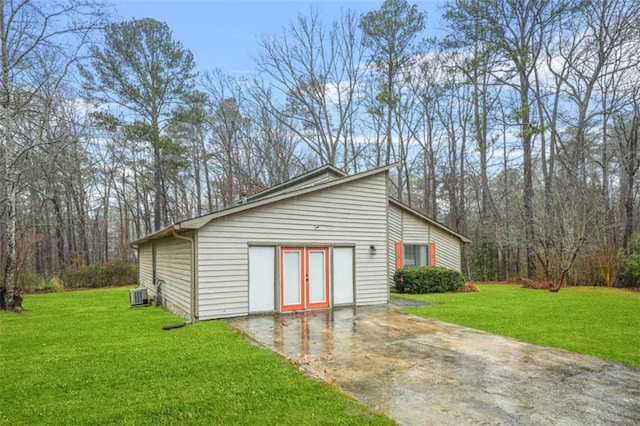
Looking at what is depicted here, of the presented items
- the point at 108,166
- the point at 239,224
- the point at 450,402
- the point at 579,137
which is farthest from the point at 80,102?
the point at 579,137

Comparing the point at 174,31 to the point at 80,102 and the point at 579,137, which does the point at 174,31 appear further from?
the point at 579,137

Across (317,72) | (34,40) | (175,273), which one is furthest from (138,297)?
(317,72)

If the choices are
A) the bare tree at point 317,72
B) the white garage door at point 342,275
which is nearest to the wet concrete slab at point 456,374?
the white garage door at point 342,275

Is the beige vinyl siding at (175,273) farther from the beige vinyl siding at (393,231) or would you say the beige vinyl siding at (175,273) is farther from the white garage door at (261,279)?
the beige vinyl siding at (393,231)

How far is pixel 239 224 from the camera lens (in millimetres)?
8719

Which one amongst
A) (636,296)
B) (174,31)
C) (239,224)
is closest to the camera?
(239,224)

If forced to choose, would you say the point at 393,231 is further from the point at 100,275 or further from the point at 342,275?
the point at 100,275

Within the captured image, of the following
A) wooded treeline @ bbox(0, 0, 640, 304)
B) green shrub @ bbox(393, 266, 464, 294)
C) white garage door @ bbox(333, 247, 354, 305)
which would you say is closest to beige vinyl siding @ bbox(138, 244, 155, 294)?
wooded treeline @ bbox(0, 0, 640, 304)

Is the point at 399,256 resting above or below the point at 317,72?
below

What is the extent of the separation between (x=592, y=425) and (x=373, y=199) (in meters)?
7.86

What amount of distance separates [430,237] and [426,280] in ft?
7.84

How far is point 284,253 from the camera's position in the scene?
931 centimetres

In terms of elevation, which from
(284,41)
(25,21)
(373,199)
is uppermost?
(284,41)

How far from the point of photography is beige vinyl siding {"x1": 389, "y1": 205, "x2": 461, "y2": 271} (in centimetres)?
1467
